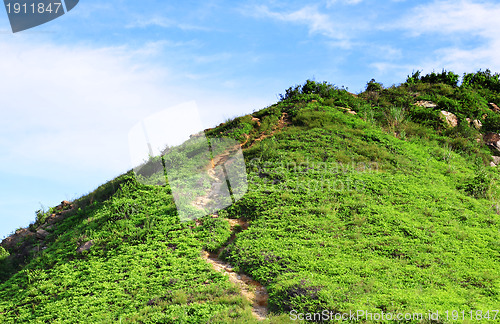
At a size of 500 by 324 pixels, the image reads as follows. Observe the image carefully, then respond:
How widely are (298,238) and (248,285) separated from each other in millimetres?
2612

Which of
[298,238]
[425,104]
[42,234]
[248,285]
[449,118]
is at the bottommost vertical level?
[248,285]

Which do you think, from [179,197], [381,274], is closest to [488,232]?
[381,274]

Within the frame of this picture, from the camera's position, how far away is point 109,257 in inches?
555

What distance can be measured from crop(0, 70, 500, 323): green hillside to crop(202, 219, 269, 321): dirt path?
6.9 inches

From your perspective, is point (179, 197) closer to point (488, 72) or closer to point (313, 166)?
point (313, 166)

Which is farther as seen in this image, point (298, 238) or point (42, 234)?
point (42, 234)

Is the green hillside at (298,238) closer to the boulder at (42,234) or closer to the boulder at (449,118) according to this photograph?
the boulder at (42,234)

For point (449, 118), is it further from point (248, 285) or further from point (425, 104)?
point (248, 285)

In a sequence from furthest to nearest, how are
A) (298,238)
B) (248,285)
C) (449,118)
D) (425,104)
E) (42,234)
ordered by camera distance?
(425,104)
(449,118)
(42,234)
(298,238)
(248,285)

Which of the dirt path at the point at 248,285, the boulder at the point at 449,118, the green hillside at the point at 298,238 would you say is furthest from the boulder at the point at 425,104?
the dirt path at the point at 248,285

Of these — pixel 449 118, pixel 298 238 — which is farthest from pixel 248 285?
pixel 449 118

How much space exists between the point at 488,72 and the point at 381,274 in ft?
91.1

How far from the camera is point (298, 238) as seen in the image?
13594mm

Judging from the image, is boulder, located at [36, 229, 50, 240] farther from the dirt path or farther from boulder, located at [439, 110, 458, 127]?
boulder, located at [439, 110, 458, 127]
